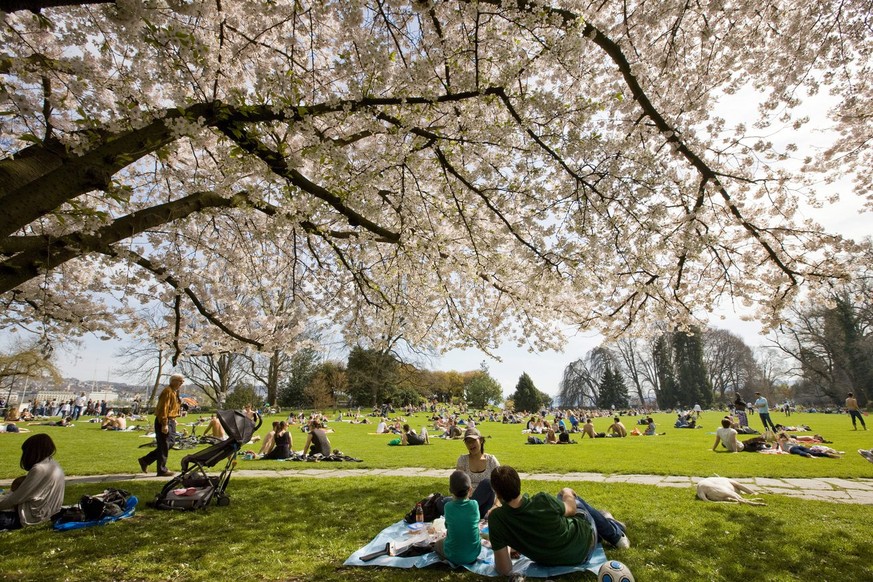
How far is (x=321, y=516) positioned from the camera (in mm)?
5070

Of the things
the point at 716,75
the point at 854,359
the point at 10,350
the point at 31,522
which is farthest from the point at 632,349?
the point at 10,350

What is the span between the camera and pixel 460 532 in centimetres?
363

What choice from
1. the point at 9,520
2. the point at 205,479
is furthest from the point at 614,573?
the point at 9,520

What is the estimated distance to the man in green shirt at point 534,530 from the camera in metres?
3.36

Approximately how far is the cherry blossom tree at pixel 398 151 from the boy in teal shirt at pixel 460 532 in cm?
362

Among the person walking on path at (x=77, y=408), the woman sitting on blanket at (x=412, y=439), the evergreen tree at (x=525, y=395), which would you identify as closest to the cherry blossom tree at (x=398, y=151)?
the woman sitting on blanket at (x=412, y=439)

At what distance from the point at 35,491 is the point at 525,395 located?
46667mm

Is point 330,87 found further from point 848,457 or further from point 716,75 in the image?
point 848,457

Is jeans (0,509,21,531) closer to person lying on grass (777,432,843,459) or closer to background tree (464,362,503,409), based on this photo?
person lying on grass (777,432,843,459)

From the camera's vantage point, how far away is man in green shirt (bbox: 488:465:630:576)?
3.36 meters

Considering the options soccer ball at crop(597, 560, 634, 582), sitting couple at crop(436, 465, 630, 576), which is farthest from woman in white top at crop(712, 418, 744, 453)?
soccer ball at crop(597, 560, 634, 582)

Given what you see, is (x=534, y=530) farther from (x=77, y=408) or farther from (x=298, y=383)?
(x=298, y=383)

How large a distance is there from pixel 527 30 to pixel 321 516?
6.08 m

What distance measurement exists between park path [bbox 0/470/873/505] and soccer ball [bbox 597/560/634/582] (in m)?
4.23
